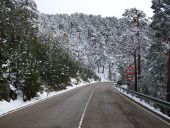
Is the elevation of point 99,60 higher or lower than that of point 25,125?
higher

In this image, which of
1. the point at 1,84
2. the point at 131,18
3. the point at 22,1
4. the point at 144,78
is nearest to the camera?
the point at 1,84

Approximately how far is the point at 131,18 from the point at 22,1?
16.6 m

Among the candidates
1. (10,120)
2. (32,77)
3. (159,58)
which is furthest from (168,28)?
(10,120)

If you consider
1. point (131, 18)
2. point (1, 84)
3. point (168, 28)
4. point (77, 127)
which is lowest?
point (77, 127)

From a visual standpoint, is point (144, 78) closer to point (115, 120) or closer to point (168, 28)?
point (168, 28)

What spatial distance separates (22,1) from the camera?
4712cm

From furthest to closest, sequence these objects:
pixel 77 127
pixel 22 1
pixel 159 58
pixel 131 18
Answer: pixel 131 18, pixel 22 1, pixel 159 58, pixel 77 127

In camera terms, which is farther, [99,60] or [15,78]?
[99,60]

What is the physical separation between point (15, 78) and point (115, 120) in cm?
1469

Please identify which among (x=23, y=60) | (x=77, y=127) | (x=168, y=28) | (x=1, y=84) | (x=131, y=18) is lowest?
(x=77, y=127)

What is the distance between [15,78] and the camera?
2934cm

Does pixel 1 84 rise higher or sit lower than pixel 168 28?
lower

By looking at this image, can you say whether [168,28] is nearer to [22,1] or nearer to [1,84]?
[1,84]

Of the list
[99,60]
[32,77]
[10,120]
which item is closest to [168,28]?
[32,77]
